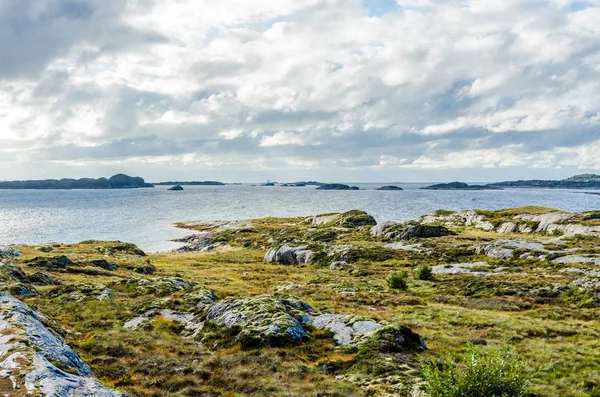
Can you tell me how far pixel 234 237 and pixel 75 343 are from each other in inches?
3695

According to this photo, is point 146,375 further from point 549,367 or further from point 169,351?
point 549,367

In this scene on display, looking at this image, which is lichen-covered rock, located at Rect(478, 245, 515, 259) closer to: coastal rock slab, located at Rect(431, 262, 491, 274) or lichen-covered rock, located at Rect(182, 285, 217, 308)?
coastal rock slab, located at Rect(431, 262, 491, 274)

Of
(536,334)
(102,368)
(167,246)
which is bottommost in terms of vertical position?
(167,246)

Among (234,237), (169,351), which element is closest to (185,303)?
(169,351)

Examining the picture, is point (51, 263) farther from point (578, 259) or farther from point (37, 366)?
point (578, 259)

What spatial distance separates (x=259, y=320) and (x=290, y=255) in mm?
53873

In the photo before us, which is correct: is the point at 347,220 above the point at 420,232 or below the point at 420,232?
below

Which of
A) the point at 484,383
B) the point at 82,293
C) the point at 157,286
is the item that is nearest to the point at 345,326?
the point at 484,383

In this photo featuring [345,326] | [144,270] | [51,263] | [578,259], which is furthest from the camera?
[144,270]

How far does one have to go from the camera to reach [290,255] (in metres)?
76.9

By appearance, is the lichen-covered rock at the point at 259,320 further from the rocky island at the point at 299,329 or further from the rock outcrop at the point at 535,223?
the rock outcrop at the point at 535,223

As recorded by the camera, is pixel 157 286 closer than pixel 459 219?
Yes

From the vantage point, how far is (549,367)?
19.6 m

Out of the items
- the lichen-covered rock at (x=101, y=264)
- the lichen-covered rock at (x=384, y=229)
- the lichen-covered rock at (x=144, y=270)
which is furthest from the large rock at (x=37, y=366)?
the lichen-covered rock at (x=384, y=229)
